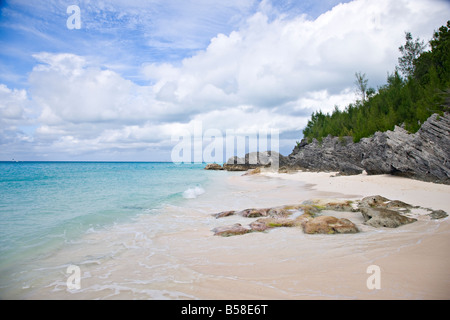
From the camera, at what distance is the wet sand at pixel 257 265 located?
446 cm

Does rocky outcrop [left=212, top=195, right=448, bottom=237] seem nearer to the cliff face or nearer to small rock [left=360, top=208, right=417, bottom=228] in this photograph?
small rock [left=360, top=208, right=417, bottom=228]

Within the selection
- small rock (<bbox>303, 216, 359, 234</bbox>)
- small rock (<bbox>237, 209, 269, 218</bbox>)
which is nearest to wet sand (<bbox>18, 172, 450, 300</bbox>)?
small rock (<bbox>303, 216, 359, 234</bbox>)

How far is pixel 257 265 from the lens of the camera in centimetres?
577

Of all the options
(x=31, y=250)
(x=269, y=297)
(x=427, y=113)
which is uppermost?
(x=427, y=113)

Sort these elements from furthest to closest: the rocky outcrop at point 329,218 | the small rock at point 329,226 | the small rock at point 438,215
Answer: the small rock at point 438,215
the rocky outcrop at point 329,218
the small rock at point 329,226

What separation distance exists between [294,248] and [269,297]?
278cm

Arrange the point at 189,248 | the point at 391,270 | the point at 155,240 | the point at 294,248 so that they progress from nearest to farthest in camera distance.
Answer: the point at 391,270 → the point at 294,248 → the point at 189,248 → the point at 155,240

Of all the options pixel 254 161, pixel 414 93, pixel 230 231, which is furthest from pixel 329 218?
pixel 254 161

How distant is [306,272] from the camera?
5.17 m

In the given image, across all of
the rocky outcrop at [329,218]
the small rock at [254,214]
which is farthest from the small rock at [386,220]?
the small rock at [254,214]

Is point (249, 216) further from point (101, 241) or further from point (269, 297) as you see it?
point (269, 297)

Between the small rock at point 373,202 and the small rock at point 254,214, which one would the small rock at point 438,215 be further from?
the small rock at point 254,214

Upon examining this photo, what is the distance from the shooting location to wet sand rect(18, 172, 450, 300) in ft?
14.6
